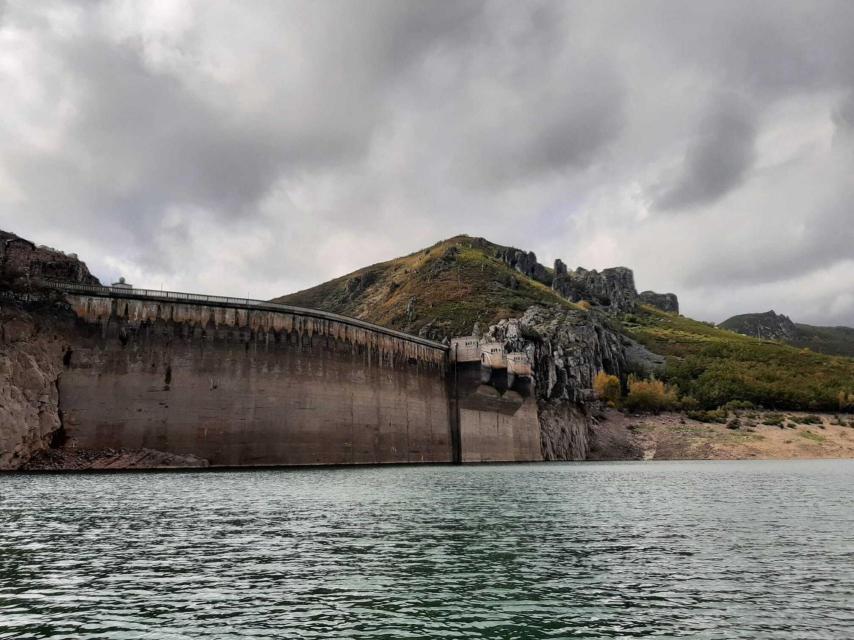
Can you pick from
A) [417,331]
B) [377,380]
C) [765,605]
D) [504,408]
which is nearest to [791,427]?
[504,408]

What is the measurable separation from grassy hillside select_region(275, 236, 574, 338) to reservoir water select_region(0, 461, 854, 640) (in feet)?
319

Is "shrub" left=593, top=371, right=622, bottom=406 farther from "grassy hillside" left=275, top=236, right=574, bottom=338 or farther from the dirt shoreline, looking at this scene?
"grassy hillside" left=275, top=236, right=574, bottom=338

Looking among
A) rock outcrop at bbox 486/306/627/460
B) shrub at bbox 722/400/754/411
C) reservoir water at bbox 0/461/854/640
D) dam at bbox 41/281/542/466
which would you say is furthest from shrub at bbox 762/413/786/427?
reservoir water at bbox 0/461/854/640

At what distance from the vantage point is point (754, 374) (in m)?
141

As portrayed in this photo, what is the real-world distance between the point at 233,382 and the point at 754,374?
117m

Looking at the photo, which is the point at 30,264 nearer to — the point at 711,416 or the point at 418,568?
the point at 418,568

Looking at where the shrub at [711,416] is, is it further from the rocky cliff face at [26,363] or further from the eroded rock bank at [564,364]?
the rocky cliff face at [26,363]

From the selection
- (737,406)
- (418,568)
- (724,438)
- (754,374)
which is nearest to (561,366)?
(724,438)

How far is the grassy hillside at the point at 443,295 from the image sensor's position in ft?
439

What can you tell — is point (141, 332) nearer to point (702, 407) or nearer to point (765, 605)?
point (765, 605)

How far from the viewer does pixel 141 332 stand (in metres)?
57.7

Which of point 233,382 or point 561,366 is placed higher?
point 561,366

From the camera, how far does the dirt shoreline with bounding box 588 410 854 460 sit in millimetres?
107750

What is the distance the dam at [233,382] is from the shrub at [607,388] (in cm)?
5952
